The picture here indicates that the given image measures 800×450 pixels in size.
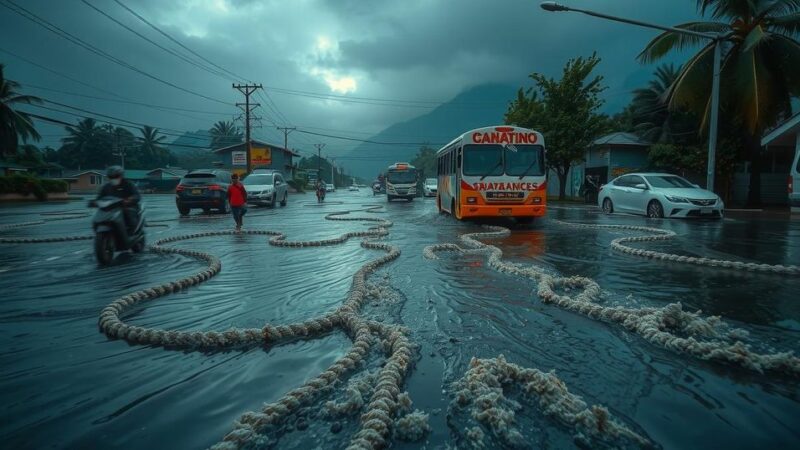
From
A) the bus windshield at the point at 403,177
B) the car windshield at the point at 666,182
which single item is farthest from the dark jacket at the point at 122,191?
the bus windshield at the point at 403,177

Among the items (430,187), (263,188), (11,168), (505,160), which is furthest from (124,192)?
(11,168)

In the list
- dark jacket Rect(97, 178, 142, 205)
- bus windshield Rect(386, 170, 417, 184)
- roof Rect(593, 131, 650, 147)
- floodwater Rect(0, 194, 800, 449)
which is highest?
roof Rect(593, 131, 650, 147)

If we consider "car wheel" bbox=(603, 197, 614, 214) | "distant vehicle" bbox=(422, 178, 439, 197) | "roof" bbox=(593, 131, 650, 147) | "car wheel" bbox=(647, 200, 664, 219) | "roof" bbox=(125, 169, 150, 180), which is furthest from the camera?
"roof" bbox=(125, 169, 150, 180)

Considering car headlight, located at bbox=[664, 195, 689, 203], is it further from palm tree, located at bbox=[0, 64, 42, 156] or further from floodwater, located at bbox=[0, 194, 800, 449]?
palm tree, located at bbox=[0, 64, 42, 156]

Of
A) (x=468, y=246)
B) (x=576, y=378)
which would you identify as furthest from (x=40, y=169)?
(x=576, y=378)

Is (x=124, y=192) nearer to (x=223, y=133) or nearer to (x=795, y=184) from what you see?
(x=795, y=184)

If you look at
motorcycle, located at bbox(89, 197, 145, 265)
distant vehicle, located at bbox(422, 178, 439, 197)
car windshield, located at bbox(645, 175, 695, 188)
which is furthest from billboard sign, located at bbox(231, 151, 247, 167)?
motorcycle, located at bbox(89, 197, 145, 265)

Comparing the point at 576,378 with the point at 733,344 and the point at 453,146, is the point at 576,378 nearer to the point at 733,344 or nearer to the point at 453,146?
the point at 733,344
